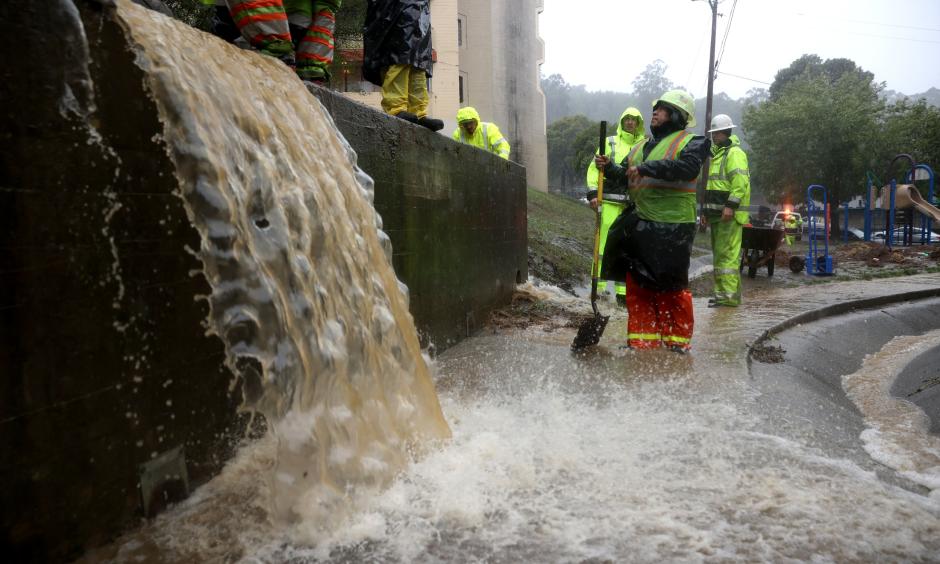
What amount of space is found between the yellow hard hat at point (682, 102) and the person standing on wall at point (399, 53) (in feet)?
6.09

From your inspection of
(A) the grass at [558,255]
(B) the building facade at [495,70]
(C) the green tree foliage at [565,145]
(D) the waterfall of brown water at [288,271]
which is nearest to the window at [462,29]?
A: (B) the building facade at [495,70]

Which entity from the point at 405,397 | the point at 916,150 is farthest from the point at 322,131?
the point at 916,150

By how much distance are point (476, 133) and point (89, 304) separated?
7.02 meters

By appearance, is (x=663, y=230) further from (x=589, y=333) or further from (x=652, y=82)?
(x=652, y=82)

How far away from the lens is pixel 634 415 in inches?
147

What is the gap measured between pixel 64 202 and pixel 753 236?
11579mm

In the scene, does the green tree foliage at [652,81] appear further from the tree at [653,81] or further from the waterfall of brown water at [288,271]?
the waterfall of brown water at [288,271]

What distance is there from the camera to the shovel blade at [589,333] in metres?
5.42

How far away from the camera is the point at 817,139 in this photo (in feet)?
106

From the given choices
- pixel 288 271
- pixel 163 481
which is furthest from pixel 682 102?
pixel 163 481

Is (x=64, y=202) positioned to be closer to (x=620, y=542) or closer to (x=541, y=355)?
(x=620, y=542)

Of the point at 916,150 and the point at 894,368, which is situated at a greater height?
the point at 916,150

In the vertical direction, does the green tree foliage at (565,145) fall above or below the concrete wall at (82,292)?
above

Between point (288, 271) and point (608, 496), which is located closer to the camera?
point (608, 496)
